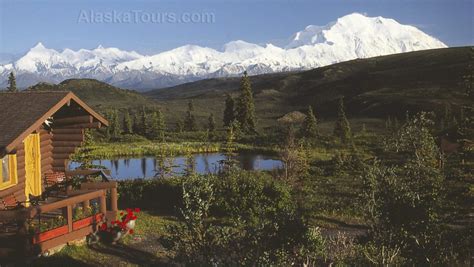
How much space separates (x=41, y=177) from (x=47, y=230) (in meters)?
4.59

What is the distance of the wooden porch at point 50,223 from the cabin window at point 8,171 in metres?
1.39

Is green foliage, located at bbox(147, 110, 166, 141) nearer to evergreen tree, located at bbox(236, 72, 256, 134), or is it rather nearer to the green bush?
evergreen tree, located at bbox(236, 72, 256, 134)

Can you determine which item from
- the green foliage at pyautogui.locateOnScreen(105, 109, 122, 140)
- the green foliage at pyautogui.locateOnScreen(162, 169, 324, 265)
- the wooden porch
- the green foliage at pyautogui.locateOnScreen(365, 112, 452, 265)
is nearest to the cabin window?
the wooden porch

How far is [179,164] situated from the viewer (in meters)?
52.7

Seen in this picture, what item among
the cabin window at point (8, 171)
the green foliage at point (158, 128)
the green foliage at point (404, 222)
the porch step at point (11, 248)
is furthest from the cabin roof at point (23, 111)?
the green foliage at point (158, 128)

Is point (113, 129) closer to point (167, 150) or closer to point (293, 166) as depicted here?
point (167, 150)

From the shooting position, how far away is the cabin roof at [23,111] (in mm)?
15642

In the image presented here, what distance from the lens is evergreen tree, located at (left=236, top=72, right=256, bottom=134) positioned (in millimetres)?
83500

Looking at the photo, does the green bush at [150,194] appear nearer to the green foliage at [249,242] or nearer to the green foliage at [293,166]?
the green foliage at [293,166]

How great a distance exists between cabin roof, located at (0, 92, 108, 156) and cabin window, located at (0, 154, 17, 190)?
5.25 feet

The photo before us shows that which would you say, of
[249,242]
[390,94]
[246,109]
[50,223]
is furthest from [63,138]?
[390,94]

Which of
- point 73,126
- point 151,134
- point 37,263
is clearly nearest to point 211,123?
point 151,134

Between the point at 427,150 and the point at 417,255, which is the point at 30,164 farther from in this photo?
the point at 427,150

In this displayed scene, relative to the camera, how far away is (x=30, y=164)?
19.2 m
